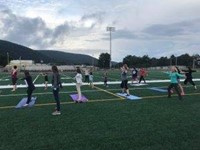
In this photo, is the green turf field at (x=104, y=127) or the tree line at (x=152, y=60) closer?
the green turf field at (x=104, y=127)

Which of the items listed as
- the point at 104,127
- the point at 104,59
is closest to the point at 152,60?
the point at 104,59

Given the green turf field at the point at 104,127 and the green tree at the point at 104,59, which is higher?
the green tree at the point at 104,59

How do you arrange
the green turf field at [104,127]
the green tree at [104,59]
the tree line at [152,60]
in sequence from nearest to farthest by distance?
the green turf field at [104,127], the tree line at [152,60], the green tree at [104,59]

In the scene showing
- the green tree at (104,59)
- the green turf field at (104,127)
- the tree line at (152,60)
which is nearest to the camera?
the green turf field at (104,127)

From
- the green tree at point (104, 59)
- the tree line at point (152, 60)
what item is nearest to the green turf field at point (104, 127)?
the tree line at point (152, 60)

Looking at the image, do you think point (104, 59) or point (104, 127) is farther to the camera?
point (104, 59)

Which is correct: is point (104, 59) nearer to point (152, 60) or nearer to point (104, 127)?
point (152, 60)

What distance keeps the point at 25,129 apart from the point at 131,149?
12.0 feet

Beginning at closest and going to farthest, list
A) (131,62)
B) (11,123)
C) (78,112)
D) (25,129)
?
(25,129), (11,123), (78,112), (131,62)

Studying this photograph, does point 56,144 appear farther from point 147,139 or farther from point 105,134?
point 147,139

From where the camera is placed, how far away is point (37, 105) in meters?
15.2

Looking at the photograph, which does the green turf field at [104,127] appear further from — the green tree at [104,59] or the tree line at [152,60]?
the green tree at [104,59]

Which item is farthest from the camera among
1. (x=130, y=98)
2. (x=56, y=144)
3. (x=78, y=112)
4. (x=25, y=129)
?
(x=130, y=98)

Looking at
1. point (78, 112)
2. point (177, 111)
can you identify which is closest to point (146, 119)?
point (177, 111)
